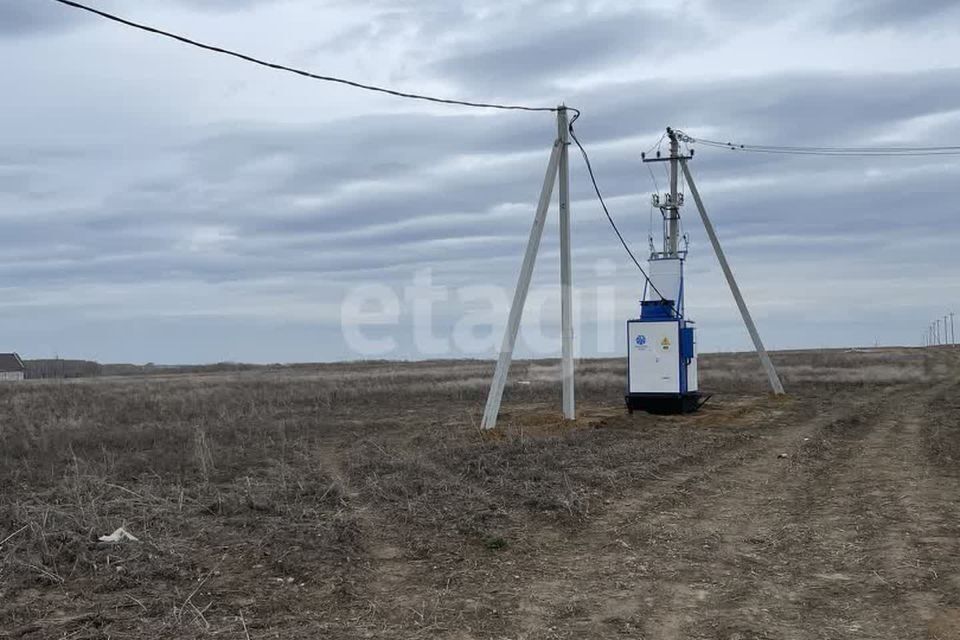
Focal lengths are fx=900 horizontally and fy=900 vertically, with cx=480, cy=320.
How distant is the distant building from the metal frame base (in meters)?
79.8

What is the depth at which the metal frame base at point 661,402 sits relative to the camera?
21.3 m

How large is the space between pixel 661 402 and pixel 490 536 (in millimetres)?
13526

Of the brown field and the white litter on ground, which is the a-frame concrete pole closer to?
the brown field

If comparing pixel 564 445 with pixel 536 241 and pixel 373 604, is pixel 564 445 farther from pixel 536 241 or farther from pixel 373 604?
pixel 373 604

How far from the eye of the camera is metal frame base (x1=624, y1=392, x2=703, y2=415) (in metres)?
21.3

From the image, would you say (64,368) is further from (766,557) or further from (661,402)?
(766,557)

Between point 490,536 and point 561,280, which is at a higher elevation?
point 561,280

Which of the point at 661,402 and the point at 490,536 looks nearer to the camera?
the point at 490,536

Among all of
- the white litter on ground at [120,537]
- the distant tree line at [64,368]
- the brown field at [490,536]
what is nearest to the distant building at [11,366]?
the distant tree line at [64,368]

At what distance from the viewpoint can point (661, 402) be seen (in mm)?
21422

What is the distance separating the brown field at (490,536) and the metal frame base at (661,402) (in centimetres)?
395

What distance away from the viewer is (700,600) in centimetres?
661

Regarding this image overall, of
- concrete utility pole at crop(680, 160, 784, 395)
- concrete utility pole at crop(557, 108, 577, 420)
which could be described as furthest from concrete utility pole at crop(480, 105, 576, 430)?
concrete utility pole at crop(680, 160, 784, 395)

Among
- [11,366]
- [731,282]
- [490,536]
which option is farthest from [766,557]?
[11,366]
